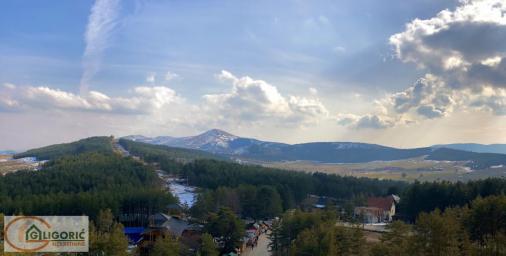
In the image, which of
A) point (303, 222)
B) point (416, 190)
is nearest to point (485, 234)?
point (303, 222)

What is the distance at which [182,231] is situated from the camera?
5450 cm

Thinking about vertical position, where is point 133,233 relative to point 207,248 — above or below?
below

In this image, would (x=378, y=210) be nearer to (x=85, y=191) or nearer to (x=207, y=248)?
(x=207, y=248)

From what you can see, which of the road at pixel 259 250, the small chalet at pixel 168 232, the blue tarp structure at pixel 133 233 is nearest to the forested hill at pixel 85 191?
the blue tarp structure at pixel 133 233

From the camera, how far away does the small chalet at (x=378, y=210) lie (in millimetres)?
77375

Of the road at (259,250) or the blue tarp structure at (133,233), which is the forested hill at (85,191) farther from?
the road at (259,250)

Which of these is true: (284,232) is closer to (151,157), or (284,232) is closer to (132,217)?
(132,217)

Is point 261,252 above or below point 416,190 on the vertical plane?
below

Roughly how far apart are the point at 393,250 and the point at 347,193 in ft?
234

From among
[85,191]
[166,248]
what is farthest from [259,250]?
[85,191]
